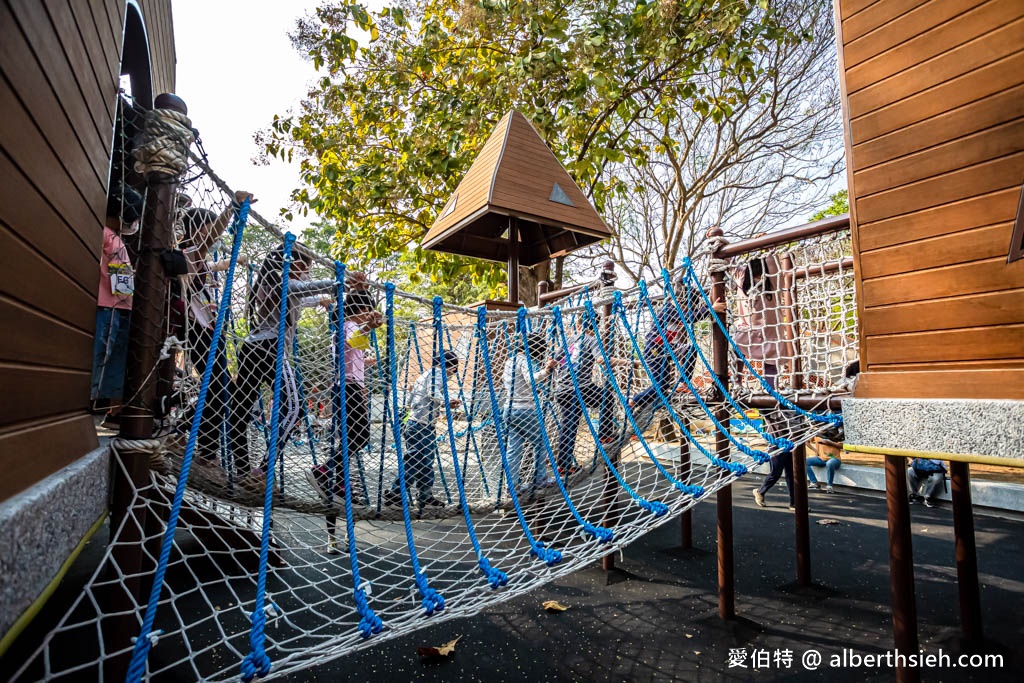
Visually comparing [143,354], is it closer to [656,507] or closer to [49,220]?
[49,220]

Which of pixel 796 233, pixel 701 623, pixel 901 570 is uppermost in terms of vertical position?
pixel 796 233

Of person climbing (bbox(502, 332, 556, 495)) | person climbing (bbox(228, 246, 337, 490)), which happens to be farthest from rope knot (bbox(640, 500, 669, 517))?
person climbing (bbox(228, 246, 337, 490))

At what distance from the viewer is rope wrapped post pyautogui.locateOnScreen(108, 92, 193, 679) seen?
1230 millimetres

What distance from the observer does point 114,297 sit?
1.71 meters

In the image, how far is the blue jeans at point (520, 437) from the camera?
2754 millimetres

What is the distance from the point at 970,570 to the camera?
239 centimetres

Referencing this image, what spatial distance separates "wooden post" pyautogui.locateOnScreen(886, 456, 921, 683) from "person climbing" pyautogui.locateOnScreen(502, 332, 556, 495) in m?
1.44

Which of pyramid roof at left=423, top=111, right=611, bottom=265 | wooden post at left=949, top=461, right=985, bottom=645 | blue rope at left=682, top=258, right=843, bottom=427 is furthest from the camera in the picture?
pyramid roof at left=423, top=111, right=611, bottom=265

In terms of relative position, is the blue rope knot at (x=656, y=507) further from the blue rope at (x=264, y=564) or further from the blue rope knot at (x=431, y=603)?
the blue rope at (x=264, y=564)

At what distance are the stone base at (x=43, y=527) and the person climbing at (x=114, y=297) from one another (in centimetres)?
51

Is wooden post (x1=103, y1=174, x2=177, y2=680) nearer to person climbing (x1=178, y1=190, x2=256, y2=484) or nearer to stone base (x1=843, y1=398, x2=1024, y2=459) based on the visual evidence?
person climbing (x1=178, y1=190, x2=256, y2=484)

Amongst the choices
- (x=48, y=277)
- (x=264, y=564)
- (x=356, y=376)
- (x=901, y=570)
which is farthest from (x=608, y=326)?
(x=48, y=277)

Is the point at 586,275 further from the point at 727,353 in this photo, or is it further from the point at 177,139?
the point at 177,139

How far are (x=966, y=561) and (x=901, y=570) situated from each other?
91 cm
